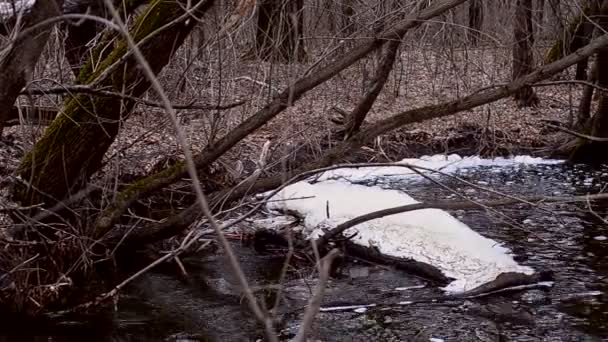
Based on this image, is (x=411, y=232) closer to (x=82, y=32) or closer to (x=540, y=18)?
(x=82, y=32)

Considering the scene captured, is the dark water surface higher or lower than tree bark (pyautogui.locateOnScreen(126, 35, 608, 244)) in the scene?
lower

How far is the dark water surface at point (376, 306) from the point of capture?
5.93 metres

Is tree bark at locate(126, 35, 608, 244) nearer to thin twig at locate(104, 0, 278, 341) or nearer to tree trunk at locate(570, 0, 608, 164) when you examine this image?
thin twig at locate(104, 0, 278, 341)

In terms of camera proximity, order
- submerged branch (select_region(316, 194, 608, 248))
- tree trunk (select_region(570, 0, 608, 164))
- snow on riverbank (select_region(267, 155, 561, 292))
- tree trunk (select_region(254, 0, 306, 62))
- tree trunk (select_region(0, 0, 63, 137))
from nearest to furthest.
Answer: tree trunk (select_region(0, 0, 63, 137)), submerged branch (select_region(316, 194, 608, 248)), snow on riverbank (select_region(267, 155, 561, 292)), tree trunk (select_region(254, 0, 306, 62)), tree trunk (select_region(570, 0, 608, 164))

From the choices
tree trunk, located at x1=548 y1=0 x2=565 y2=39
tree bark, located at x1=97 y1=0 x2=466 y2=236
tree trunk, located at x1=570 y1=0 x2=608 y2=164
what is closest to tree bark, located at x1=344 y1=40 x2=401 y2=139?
tree bark, located at x1=97 y1=0 x2=466 y2=236

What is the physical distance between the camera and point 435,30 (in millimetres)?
9938

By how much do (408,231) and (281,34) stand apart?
2.41 metres

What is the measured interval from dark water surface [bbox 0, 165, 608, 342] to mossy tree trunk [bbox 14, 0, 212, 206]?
1139mm

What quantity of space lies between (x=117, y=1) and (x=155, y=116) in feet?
8.70

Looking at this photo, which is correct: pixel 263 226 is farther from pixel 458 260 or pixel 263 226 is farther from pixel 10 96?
pixel 10 96

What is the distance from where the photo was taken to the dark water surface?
19.5 feet

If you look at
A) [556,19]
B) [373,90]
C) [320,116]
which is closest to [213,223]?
[373,90]

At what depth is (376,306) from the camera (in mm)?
6492

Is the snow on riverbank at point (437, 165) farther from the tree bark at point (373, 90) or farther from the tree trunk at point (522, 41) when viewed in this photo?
the tree bark at point (373, 90)
